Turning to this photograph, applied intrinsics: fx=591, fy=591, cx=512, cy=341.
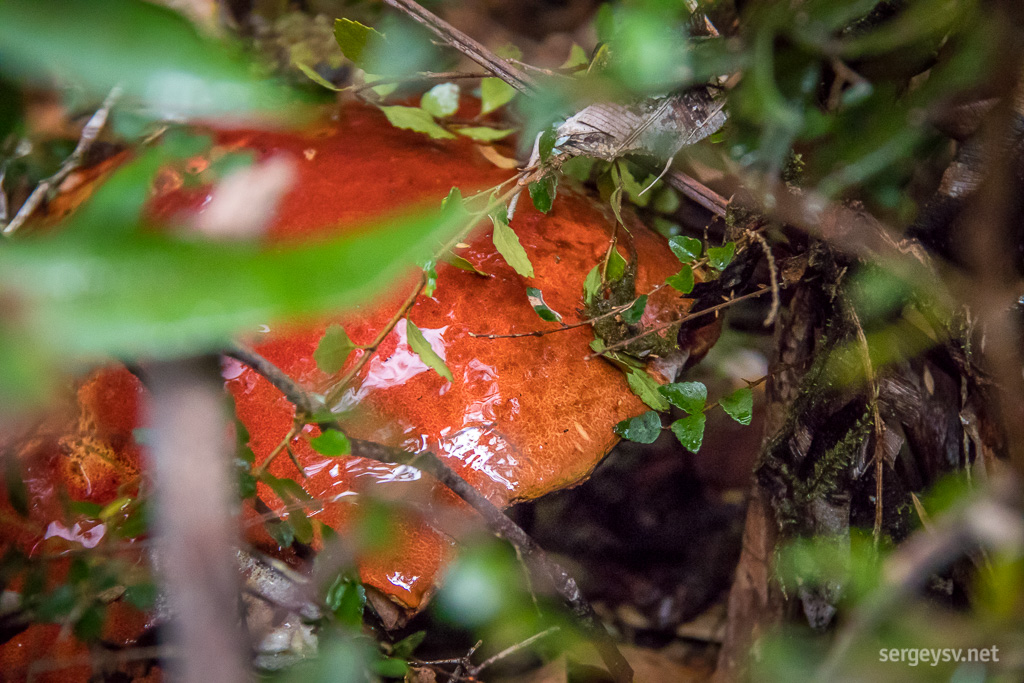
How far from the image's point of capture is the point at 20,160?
1.56 meters

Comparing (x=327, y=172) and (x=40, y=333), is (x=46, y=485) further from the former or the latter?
(x=40, y=333)

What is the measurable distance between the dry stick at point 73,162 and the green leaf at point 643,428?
1.67m

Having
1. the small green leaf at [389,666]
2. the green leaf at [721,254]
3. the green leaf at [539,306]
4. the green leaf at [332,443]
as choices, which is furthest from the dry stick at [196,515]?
the green leaf at [721,254]

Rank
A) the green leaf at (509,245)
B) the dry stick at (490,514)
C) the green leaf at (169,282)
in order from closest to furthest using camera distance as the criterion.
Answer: the green leaf at (169,282) < the dry stick at (490,514) < the green leaf at (509,245)

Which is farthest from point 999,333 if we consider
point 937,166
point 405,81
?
point 405,81

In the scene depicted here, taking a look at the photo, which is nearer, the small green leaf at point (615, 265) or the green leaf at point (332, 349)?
the green leaf at point (332, 349)

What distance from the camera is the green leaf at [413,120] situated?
5.17 ft

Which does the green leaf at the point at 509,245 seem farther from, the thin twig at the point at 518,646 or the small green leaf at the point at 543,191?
the thin twig at the point at 518,646

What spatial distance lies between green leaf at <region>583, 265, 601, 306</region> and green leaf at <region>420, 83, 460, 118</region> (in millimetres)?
730

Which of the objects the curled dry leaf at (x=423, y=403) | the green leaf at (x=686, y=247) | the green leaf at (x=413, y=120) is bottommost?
the curled dry leaf at (x=423, y=403)

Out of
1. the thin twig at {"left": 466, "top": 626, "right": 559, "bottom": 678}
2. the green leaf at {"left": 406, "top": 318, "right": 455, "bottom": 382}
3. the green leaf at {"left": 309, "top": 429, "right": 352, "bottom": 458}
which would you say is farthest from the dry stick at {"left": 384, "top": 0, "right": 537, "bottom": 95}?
the thin twig at {"left": 466, "top": 626, "right": 559, "bottom": 678}

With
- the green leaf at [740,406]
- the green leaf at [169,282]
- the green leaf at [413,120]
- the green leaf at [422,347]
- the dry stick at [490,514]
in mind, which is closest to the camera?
the green leaf at [169,282]

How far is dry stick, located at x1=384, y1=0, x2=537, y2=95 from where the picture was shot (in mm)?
1271

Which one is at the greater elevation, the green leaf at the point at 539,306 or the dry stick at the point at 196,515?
the dry stick at the point at 196,515
